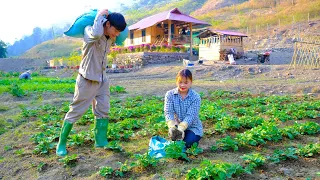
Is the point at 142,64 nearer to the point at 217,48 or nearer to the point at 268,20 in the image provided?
the point at 217,48

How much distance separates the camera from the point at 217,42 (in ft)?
76.1

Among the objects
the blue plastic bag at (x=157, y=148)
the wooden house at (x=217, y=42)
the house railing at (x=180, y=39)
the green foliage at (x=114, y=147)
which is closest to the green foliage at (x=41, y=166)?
the green foliage at (x=114, y=147)

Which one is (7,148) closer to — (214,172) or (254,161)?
(214,172)

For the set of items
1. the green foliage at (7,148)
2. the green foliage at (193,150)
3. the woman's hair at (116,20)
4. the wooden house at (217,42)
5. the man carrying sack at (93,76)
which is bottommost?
the green foliage at (7,148)

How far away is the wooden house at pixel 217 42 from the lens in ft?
75.3

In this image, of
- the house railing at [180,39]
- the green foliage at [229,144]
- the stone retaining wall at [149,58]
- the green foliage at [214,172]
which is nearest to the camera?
the green foliage at [214,172]

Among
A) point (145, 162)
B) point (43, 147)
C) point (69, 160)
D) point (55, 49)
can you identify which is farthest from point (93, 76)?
point (55, 49)

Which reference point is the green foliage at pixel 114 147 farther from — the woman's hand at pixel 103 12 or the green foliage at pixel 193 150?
the woman's hand at pixel 103 12

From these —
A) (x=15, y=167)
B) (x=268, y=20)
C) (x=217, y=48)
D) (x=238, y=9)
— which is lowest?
(x=15, y=167)

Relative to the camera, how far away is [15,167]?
144 inches

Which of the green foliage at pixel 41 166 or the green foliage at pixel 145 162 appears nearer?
the green foliage at pixel 145 162

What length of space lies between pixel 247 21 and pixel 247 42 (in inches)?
490

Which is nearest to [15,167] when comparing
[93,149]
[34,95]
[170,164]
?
[93,149]

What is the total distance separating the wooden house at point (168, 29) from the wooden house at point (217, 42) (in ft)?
9.60
